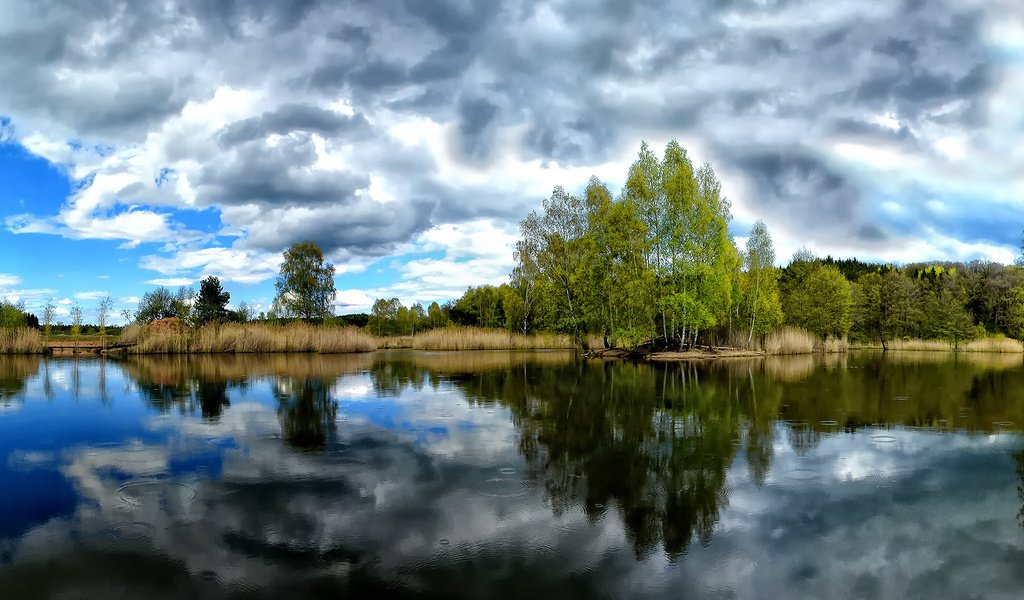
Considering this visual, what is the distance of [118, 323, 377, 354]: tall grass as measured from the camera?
4047cm

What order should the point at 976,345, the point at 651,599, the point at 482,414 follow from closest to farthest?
the point at 651,599, the point at 482,414, the point at 976,345

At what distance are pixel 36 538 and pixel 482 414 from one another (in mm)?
8638

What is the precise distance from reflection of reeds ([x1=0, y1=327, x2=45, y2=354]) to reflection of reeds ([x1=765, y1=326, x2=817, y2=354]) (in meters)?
55.0

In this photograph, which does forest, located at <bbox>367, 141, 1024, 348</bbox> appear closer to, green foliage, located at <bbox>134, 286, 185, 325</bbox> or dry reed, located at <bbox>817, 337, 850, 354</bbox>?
dry reed, located at <bbox>817, 337, 850, 354</bbox>

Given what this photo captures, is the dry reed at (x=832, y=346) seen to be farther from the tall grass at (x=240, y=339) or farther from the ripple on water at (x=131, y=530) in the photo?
the ripple on water at (x=131, y=530)

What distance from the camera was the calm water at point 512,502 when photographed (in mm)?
4688

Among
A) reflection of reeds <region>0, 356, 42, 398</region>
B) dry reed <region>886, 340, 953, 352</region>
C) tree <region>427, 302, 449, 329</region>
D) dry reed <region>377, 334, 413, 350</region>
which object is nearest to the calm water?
reflection of reeds <region>0, 356, 42, 398</region>

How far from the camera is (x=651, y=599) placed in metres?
4.24

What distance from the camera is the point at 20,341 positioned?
131 ft

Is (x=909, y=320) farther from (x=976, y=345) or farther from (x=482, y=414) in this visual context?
(x=482, y=414)

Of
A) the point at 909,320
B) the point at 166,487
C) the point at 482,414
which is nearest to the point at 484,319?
the point at 909,320

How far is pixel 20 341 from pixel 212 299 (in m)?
21.5

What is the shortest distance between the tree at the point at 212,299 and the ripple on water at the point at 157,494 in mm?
55772

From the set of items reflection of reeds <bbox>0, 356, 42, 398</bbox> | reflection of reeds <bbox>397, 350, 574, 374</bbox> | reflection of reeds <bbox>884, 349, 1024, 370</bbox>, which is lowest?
reflection of reeds <bbox>884, 349, 1024, 370</bbox>
